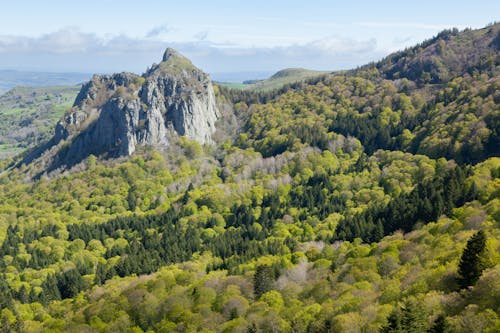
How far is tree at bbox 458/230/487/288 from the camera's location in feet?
197

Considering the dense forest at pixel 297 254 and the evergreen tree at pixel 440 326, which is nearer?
the evergreen tree at pixel 440 326

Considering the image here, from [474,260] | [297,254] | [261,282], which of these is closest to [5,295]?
[261,282]

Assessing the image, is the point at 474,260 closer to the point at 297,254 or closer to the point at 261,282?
the point at 261,282

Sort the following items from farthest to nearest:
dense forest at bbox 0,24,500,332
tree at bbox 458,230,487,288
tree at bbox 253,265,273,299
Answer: tree at bbox 253,265,273,299
dense forest at bbox 0,24,500,332
tree at bbox 458,230,487,288

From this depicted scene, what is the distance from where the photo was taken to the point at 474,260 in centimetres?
6016

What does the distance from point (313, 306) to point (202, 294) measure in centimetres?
2871

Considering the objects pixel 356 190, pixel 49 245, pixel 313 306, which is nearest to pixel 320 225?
pixel 356 190

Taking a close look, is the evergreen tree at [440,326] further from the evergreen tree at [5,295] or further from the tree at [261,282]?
the evergreen tree at [5,295]

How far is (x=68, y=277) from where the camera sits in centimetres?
13600

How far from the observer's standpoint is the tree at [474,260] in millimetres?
60000

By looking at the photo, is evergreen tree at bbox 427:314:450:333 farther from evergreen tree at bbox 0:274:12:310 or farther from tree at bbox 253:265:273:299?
evergreen tree at bbox 0:274:12:310

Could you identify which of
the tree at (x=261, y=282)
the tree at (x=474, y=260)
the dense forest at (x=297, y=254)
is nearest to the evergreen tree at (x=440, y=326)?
the dense forest at (x=297, y=254)

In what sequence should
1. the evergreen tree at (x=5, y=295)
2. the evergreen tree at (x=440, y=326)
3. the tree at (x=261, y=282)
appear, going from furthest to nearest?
1. the evergreen tree at (x=5, y=295)
2. the tree at (x=261, y=282)
3. the evergreen tree at (x=440, y=326)

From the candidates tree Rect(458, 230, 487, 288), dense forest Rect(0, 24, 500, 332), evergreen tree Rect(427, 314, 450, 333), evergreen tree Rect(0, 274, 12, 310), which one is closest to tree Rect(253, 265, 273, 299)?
dense forest Rect(0, 24, 500, 332)
